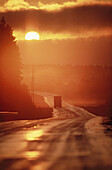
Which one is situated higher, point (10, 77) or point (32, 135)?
point (10, 77)

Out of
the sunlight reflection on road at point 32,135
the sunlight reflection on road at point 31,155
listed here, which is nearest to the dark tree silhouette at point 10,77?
the sunlight reflection on road at point 32,135

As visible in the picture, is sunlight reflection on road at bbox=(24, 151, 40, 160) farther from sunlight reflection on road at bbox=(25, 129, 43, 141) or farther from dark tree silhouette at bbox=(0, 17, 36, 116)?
dark tree silhouette at bbox=(0, 17, 36, 116)

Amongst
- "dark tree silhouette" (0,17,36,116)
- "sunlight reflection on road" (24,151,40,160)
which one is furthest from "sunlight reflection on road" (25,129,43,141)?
"dark tree silhouette" (0,17,36,116)

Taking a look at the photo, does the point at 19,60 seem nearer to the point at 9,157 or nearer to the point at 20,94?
the point at 20,94

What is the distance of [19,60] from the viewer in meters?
75.8

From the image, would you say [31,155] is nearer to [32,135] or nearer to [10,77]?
[32,135]

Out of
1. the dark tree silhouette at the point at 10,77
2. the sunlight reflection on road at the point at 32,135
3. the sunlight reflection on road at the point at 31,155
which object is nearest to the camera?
the sunlight reflection on road at the point at 31,155

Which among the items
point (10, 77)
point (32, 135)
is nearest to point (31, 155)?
point (32, 135)

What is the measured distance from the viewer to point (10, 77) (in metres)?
72.6

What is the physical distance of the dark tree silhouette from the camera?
234 ft

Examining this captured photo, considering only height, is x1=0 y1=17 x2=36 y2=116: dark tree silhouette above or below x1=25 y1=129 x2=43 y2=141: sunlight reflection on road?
above

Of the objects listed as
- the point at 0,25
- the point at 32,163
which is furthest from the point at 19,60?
the point at 32,163

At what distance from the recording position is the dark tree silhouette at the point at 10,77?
71375 millimetres

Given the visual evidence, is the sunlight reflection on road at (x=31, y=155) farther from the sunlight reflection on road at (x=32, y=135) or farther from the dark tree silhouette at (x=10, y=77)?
the dark tree silhouette at (x=10, y=77)
